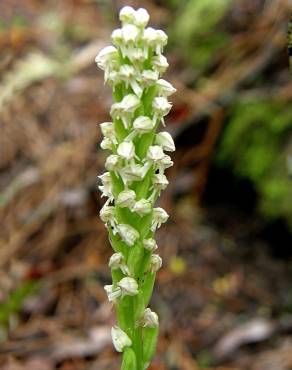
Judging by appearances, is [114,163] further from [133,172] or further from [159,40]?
[159,40]

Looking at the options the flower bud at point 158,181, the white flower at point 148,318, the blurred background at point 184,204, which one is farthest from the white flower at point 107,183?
the blurred background at point 184,204

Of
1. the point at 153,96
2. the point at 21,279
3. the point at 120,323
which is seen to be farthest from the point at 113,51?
the point at 21,279

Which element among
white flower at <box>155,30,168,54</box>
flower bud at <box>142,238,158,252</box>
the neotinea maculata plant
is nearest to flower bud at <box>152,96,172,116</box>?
the neotinea maculata plant

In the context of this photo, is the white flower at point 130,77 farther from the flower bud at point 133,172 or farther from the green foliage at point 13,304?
the green foliage at point 13,304

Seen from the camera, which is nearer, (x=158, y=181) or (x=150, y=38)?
(x=150, y=38)

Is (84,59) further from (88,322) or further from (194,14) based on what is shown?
(88,322)

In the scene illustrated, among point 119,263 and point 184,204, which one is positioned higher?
point 184,204

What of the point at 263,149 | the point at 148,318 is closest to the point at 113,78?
the point at 148,318
